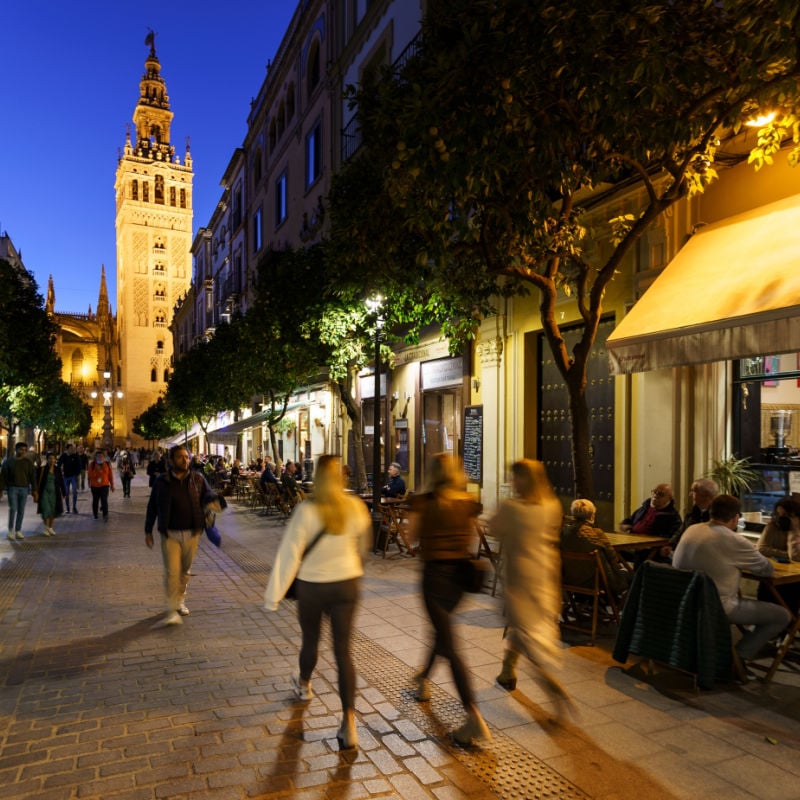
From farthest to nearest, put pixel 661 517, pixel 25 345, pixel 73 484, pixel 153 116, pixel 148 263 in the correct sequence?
pixel 153 116 → pixel 148 263 → pixel 25 345 → pixel 73 484 → pixel 661 517

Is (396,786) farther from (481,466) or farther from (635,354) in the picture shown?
(481,466)

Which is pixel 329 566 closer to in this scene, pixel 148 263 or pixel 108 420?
pixel 108 420

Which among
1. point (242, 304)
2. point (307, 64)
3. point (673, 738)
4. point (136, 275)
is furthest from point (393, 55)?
point (136, 275)

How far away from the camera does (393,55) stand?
17.9 meters

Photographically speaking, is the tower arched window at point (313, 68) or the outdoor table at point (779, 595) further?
the tower arched window at point (313, 68)

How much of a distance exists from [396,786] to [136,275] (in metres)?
98.2

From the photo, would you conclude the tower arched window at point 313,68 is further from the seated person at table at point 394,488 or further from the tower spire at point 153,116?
the tower spire at point 153,116

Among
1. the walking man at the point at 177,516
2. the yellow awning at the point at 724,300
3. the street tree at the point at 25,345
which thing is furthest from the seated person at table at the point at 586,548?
the street tree at the point at 25,345

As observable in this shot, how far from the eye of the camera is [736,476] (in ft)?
26.9

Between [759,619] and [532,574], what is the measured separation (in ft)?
6.50

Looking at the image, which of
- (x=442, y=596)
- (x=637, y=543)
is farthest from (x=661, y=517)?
(x=442, y=596)

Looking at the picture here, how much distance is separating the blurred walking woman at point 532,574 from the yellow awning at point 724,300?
3.01 metres

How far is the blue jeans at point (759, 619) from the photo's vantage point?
506 cm

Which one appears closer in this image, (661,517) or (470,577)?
(470,577)
